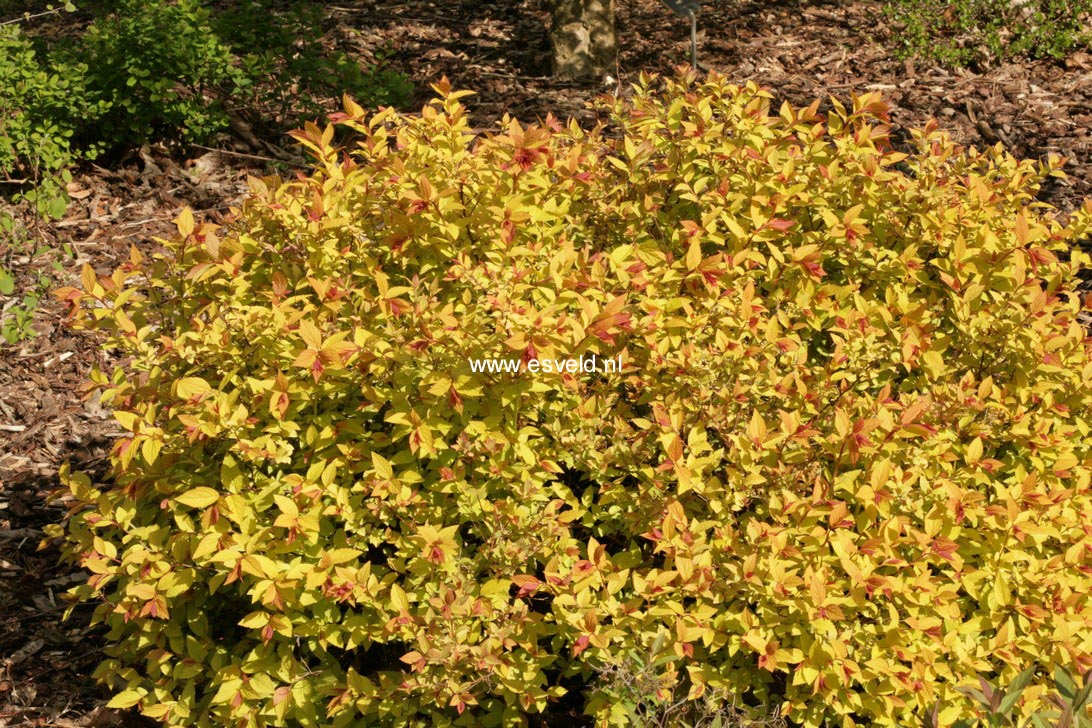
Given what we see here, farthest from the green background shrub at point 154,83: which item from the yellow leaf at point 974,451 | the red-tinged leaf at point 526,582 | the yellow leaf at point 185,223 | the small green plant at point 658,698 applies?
the yellow leaf at point 974,451

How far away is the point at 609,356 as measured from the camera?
279cm

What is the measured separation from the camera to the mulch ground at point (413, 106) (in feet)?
11.8

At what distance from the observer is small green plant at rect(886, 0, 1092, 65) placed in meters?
6.46

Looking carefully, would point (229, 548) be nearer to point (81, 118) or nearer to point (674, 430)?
point (674, 430)

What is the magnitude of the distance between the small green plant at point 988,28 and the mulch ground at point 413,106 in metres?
0.12

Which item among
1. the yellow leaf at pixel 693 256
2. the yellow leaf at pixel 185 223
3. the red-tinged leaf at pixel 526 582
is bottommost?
the red-tinged leaf at pixel 526 582

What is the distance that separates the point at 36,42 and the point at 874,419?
5949mm

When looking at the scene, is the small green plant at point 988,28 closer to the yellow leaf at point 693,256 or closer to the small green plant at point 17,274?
the yellow leaf at point 693,256

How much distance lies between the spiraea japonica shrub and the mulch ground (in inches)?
27.1

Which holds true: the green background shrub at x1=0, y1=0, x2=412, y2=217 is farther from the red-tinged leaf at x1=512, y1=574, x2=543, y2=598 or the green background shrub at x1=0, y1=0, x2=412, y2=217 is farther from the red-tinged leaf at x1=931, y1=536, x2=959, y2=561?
the red-tinged leaf at x1=931, y1=536, x2=959, y2=561

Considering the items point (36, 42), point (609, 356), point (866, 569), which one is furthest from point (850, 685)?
point (36, 42)

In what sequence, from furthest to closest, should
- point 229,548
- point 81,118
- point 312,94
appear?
point 312,94 < point 81,118 < point 229,548

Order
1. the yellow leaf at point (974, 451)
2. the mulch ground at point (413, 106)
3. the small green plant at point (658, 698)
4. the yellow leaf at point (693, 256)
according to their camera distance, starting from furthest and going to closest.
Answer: the mulch ground at point (413, 106), the yellow leaf at point (693, 256), the yellow leaf at point (974, 451), the small green plant at point (658, 698)

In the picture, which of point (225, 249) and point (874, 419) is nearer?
point (874, 419)
